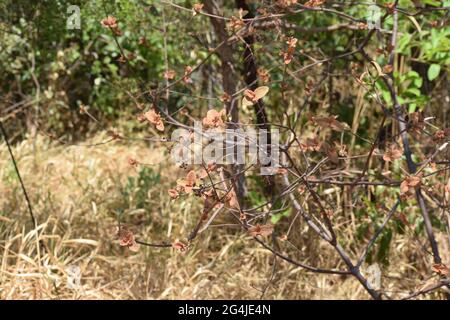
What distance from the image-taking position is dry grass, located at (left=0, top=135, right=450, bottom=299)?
10.1 ft

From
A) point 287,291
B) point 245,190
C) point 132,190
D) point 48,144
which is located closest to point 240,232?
point 245,190

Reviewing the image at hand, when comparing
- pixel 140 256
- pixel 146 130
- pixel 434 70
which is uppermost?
pixel 434 70

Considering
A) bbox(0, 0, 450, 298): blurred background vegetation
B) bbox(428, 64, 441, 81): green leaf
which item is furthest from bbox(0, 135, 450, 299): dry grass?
bbox(428, 64, 441, 81): green leaf

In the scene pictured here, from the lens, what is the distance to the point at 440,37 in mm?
2900

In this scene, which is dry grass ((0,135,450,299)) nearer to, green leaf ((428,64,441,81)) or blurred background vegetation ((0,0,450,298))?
blurred background vegetation ((0,0,450,298))

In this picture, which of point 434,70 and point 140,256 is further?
point 140,256

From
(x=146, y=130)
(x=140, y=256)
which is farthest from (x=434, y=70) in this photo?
(x=146, y=130)

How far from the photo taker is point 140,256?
332 cm

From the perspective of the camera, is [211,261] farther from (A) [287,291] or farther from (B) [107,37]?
(B) [107,37]

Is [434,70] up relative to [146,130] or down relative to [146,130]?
up

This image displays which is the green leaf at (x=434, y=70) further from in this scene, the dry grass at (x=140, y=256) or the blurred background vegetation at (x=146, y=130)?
the dry grass at (x=140, y=256)

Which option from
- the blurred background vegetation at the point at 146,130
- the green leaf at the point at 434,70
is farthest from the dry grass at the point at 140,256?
the green leaf at the point at 434,70

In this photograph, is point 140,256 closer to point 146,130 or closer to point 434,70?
point 434,70

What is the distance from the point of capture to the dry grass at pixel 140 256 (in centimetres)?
307
